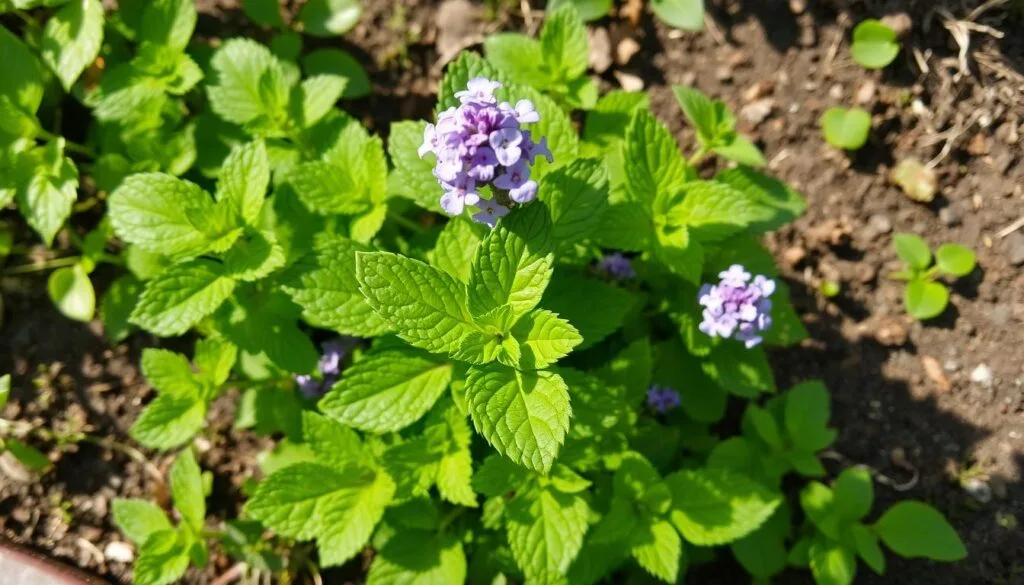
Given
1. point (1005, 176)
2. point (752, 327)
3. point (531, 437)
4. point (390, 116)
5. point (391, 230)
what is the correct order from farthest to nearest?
point (390, 116), point (1005, 176), point (391, 230), point (752, 327), point (531, 437)

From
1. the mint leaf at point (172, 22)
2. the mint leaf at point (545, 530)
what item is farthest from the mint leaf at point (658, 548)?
the mint leaf at point (172, 22)

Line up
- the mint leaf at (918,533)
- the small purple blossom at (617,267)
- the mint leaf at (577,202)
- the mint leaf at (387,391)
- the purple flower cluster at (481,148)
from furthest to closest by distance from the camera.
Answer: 1. the small purple blossom at (617,267)
2. the mint leaf at (918,533)
3. the mint leaf at (387,391)
4. the mint leaf at (577,202)
5. the purple flower cluster at (481,148)

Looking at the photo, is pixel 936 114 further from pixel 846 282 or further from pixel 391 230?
pixel 391 230

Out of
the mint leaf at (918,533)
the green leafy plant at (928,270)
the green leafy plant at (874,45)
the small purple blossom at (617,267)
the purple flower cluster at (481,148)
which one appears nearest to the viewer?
the purple flower cluster at (481,148)

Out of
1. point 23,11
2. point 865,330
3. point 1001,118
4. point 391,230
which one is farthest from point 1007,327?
point 23,11

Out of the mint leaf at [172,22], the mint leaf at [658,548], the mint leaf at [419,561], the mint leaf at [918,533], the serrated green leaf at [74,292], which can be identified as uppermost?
the mint leaf at [172,22]

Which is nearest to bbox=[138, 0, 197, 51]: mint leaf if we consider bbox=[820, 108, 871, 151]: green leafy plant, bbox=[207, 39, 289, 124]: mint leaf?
bbox=[207, 39, 289, 124]: mint leaf

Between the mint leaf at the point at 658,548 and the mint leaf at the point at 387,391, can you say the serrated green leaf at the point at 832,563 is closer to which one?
the mint leaf at the point at 658,548
